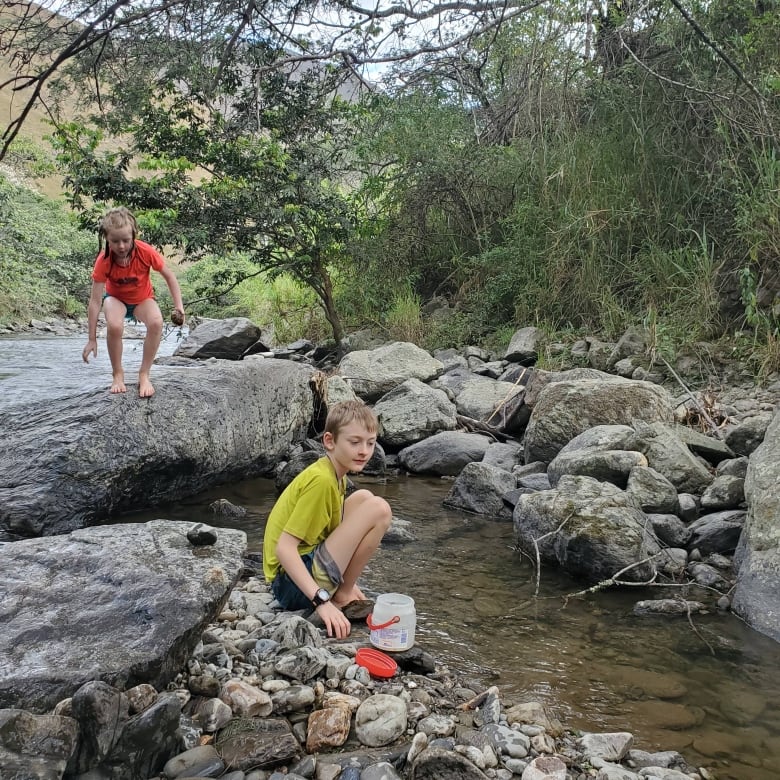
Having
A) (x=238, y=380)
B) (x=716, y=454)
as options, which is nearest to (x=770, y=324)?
(x=716, y=454)

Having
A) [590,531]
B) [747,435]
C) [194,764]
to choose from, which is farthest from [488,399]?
[194,764]

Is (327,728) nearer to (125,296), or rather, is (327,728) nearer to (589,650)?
(589,650)

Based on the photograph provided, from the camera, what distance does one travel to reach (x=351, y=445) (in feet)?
9.46

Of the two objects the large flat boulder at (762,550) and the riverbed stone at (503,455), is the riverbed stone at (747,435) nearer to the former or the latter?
the large flat boulder at (762,550)

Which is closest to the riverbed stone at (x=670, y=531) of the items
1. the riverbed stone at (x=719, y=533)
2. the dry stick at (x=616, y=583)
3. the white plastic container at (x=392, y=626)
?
the riverbed stone at (x=719, y=533)

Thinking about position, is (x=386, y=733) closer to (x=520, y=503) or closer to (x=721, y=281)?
(x=520, y=503)

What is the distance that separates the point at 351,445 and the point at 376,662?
846 mm

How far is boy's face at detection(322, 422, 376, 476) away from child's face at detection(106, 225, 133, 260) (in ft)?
8.20

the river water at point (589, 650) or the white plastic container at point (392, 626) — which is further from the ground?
the white plastic container at point (392, 626)

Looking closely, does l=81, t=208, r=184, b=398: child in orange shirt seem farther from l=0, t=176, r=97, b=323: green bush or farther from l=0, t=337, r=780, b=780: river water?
l=0, t=176, r=97, b=323: green bush

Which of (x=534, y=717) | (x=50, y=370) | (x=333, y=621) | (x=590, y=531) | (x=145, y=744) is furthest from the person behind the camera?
(x=50, y=370)

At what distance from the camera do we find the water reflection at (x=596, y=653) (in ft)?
7.95

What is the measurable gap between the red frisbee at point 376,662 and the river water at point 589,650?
40cm

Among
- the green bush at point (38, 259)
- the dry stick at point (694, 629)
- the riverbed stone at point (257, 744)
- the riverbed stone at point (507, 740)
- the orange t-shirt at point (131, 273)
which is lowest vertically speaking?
the dry stick at point (694, 629)
